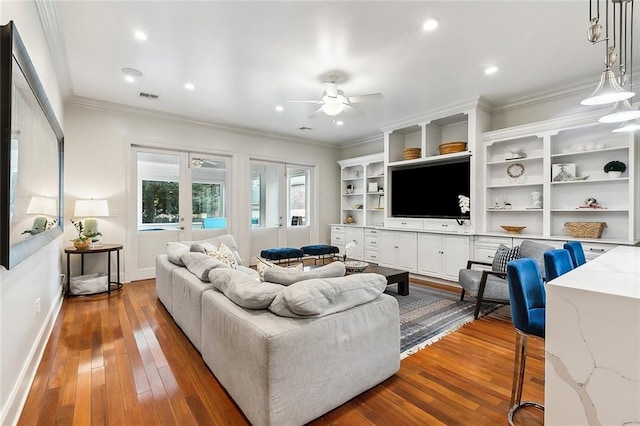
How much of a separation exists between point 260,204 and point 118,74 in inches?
133

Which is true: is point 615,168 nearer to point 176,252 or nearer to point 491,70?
point 491,70

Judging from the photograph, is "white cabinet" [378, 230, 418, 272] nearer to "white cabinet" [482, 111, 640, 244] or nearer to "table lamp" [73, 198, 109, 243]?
"white cabinet" [482, 111, 640, 244]

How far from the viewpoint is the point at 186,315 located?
2674 mm

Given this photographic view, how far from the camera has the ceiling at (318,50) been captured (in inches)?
97.2

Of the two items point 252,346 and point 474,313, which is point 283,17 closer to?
point 252,346

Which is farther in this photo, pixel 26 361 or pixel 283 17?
pixel 283 17

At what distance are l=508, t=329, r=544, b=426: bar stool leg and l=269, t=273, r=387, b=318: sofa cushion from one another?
34.8 inches

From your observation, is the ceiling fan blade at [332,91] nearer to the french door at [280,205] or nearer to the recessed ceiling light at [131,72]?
the recessed ceiling light at [131,72]

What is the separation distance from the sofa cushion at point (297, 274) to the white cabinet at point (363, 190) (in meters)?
4.28

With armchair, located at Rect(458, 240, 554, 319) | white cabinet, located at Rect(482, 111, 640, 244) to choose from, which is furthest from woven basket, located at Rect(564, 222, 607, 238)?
armchair, located at Rect(458, 240, 554, 319)

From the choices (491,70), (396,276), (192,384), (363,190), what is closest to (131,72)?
(192,384)

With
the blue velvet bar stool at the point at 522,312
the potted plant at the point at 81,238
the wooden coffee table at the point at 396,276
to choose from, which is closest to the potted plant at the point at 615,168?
the wooden coffee table at the point at 396,276

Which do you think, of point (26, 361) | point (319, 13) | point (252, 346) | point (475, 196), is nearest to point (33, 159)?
point (26, 361)

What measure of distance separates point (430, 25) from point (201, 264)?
2.90 metres
